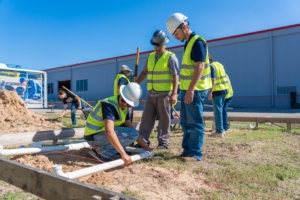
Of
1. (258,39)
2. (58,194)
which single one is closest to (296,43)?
(258,39)

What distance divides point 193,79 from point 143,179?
149 cm

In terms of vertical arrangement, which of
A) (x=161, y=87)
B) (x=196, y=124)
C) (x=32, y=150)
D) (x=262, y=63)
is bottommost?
(x=32, y=150)

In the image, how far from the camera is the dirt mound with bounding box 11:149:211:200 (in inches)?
88.3

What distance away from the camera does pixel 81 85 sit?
29859mm

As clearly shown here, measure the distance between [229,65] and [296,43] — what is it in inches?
197

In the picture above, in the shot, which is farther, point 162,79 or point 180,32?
point 162,79

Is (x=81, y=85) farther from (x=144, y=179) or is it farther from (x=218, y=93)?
(x=144, y=179)

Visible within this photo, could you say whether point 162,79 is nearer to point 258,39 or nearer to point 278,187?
point 278,187

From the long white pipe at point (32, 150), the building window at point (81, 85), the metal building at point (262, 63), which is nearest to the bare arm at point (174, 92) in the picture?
the long white pipe at point (32, 150)

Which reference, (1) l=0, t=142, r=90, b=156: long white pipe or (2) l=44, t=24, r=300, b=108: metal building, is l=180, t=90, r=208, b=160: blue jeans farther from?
(2) l=44, t=24, r=300, b=108: metal building

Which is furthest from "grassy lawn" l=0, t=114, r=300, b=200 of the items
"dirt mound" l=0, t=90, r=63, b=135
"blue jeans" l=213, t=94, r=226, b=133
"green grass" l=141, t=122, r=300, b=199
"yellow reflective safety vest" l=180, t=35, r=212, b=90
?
"dirt mound" l=0, t=90, r=63, b=135

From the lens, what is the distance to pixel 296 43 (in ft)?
57.2

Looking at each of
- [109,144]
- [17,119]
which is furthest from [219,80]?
[17,119]

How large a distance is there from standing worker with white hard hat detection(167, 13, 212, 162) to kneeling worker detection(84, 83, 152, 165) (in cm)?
74
